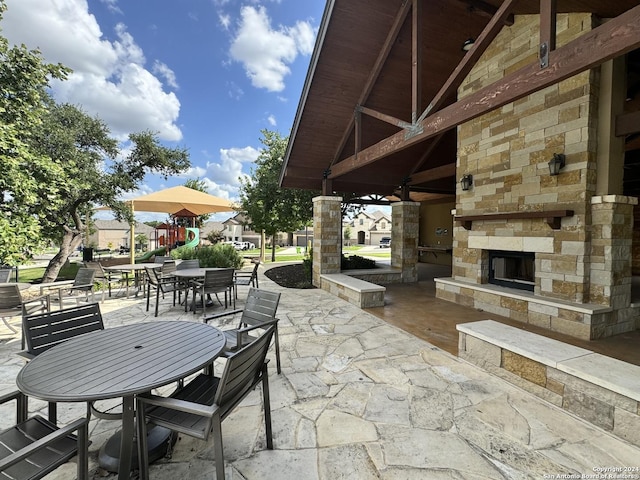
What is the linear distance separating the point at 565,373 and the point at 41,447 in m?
3.61

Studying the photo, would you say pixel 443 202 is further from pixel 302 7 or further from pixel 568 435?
pixel 568 435

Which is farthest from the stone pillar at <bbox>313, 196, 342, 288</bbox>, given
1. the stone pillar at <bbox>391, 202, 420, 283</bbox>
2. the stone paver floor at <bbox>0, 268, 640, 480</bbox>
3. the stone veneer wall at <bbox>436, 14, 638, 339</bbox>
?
the stone paver floor at <bbox>0, 268, 640, 480</bbox>

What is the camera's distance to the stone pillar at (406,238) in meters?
8.66

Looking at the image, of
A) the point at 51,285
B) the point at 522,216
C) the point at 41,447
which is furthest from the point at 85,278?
the point at 522,216

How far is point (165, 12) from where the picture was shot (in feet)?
25.4

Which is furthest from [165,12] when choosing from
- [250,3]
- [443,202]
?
[443,202]

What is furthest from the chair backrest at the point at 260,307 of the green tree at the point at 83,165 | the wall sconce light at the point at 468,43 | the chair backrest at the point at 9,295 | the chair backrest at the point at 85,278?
the green tree at the point at 83,165

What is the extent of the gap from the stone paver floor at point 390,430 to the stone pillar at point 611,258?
2.45 metres

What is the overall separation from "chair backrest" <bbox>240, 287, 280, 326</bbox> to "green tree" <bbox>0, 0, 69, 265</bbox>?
476cm

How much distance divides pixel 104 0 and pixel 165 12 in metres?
1.45

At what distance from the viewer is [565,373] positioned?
242 cm

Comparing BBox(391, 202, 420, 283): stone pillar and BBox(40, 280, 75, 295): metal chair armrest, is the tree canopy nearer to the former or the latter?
BBox(40, 280, 75, 295): metal chair armrest

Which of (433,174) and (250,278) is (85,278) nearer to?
(250,278)

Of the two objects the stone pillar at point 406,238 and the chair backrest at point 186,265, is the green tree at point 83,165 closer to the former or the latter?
the chair backrest at point 186,265
